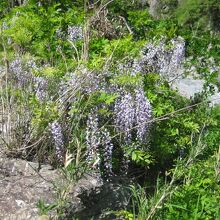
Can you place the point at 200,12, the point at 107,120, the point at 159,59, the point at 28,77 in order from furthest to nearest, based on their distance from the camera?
the point at 200,12 → the point at 159,59 → the point at 28,77 → the point at 107,120

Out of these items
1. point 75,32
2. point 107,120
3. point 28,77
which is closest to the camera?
point 107,120

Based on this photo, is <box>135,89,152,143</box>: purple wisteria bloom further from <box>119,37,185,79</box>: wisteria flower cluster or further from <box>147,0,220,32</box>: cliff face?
<box>147,0,220,32</box>: cliff face

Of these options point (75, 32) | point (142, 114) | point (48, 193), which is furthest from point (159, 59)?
point (48, 193)

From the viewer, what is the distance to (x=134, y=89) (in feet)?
12.8

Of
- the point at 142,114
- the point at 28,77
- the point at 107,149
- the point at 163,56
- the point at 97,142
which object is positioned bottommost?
the point at 107,149

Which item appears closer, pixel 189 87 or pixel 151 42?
pixel 151 42

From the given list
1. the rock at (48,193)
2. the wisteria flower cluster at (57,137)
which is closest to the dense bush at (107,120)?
the wisteria flower cluster at (57,137)

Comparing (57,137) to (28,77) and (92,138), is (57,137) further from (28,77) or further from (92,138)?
(28,77)

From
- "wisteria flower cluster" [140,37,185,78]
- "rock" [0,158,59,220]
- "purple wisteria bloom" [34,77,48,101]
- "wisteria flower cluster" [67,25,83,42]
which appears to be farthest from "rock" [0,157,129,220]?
"wisteria flower cluster" [67,25,83,42]

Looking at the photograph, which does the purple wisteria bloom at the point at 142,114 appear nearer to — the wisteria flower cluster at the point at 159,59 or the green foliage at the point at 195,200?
the wisteria flower cluster at the point at 159,59

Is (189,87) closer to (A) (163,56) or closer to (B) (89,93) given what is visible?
(A) (163,56)

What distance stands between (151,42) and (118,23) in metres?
1.13

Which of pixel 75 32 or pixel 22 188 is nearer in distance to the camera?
pixel 22 188

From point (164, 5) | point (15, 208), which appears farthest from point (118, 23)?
point (164, 5)
